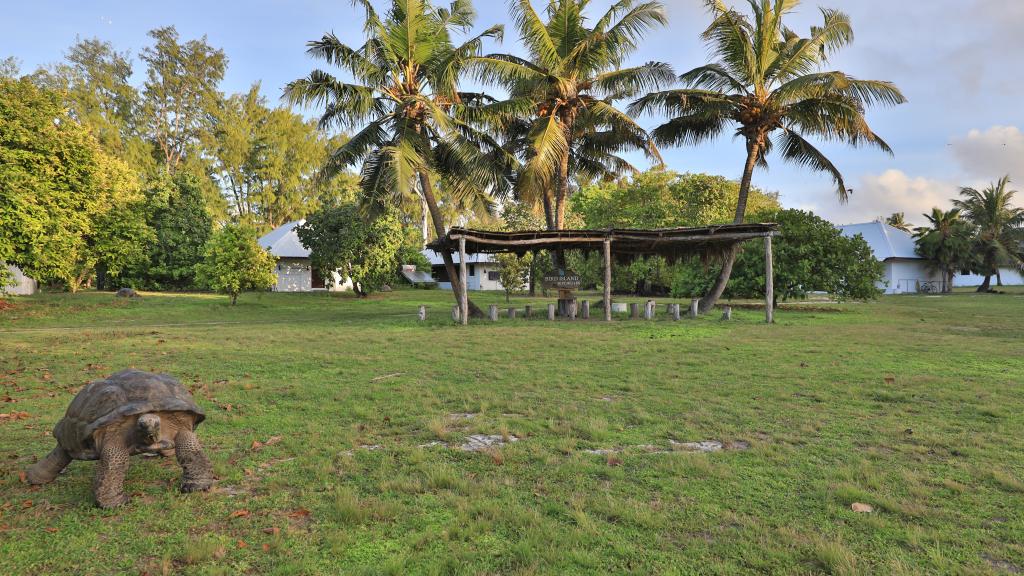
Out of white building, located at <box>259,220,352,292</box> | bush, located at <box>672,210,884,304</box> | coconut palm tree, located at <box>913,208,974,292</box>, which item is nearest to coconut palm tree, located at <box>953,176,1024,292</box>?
coconut palm tree, located at <box>913,208,974,292</box>

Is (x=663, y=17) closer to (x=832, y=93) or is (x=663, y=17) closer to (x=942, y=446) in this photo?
(x=832, y=93)

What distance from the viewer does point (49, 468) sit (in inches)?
152

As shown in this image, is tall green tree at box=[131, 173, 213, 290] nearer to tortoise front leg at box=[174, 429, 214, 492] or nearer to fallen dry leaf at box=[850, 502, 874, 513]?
tortoise front leg at box=[174, 429, 214, 492]

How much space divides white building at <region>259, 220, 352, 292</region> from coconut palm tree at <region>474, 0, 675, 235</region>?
21.6m

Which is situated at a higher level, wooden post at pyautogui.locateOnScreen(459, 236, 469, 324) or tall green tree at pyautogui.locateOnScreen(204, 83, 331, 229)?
tall green tree at pyautogui.locateOnScreen(204, 83, 331, 229)

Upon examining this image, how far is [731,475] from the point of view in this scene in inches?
157

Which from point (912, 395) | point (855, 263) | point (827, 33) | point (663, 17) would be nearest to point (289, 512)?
point (912, 395)

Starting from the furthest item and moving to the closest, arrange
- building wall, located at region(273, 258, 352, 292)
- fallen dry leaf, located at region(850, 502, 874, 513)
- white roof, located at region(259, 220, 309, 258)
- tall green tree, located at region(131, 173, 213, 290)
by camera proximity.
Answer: building wall, located at region(273, 258, 352, 292) < white roof, located at region(259, 220, 309, 258) < tall green tree, located at region(131, 173, 213, 290) < fallen dry leaf, located at region(850, 502, 874, 513)

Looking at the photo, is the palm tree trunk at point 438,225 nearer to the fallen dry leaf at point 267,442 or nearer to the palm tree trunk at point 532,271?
the fallen dry leaf at point 267,442

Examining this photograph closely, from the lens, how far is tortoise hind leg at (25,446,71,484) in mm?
3850

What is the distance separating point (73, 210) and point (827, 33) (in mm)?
25021

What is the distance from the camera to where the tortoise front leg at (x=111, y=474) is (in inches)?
139

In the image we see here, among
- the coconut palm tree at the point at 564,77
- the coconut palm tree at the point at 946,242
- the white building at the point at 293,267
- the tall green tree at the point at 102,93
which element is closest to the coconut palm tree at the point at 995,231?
the coconut palm tree at the point at 946,242

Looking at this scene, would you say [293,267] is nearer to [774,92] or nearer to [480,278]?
[480,278]
